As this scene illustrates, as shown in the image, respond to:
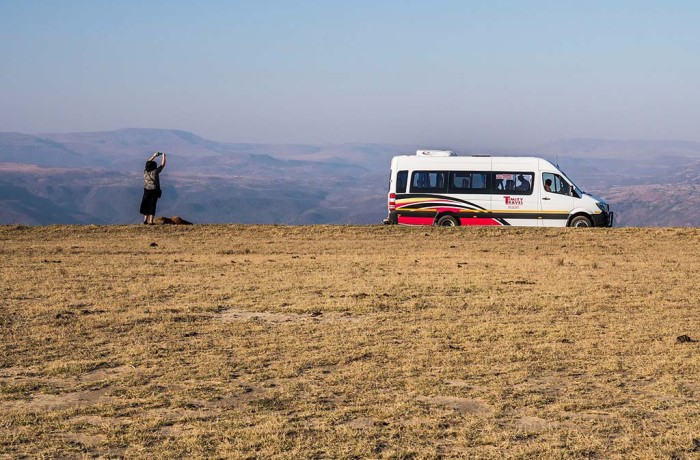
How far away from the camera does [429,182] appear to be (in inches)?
1385

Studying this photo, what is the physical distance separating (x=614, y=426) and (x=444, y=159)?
1068 inches

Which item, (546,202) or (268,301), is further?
(546,202)

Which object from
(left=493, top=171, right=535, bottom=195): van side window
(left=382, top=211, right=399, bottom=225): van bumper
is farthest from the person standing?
(left=493, top=171, right=535, bottom=195): van side window

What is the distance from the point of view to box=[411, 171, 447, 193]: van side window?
35.1m

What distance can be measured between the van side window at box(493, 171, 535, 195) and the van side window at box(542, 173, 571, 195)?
0.47m

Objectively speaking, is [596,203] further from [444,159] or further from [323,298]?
[323,298]

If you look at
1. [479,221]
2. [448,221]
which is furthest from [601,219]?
[448,221]

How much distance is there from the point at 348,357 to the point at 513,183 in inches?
929

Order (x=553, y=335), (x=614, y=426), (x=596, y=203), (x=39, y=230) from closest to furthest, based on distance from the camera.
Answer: (x=614, y=426), (x=553, y=335), (x=39, y=230), (x=596, y=203)

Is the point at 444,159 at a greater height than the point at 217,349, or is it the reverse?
the point at 444,159

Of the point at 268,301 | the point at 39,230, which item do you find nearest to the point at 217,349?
the point at 268,301

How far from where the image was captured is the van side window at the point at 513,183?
114ft

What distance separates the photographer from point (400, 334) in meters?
13.9

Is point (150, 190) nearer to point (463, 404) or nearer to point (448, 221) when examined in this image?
point (448, 221)
